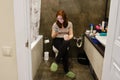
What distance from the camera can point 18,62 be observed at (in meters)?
1.43

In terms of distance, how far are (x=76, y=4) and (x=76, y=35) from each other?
0.73m

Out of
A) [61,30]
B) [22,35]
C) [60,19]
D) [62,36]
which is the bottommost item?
[62,36]

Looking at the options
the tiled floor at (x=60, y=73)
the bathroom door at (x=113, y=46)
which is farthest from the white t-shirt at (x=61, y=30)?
the bathroom door at (x=113, y=46)

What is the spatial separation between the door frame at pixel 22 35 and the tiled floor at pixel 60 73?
4.36 ft

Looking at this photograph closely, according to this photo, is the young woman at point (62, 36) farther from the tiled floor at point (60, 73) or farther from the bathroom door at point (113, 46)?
the bathroom door at point (113, 46)

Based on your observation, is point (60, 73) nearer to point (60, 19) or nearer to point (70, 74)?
point (70, 74)

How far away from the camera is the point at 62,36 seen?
3127 mm

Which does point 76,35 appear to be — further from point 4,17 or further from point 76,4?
point 4,17

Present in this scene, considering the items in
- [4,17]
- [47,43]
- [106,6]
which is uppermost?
[106,6]

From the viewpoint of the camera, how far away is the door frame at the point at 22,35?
1.30 metres

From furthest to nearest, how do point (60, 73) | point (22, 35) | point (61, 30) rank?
point (61, 30)
point (60, 73)
point (22, 35)

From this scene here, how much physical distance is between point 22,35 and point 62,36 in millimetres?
1808

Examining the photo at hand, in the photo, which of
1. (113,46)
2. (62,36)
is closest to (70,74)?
(62,36)

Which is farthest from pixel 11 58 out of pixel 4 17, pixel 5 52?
pixel 4 17
